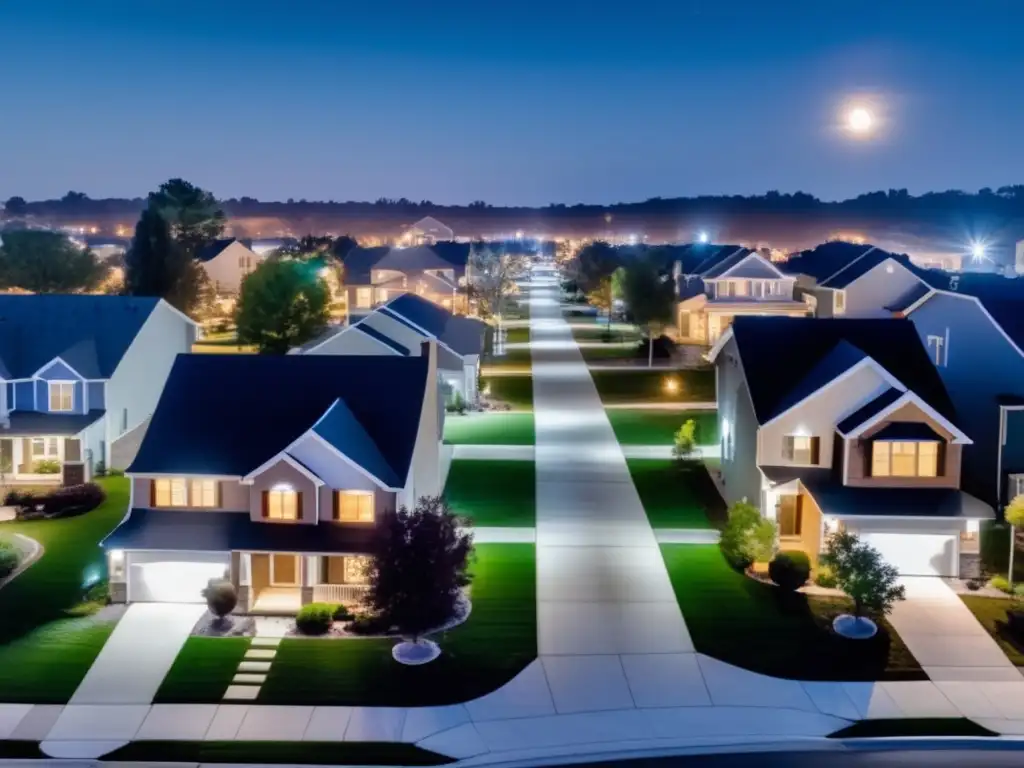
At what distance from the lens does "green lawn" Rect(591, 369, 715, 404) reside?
181 ft

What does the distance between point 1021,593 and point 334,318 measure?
6637cm

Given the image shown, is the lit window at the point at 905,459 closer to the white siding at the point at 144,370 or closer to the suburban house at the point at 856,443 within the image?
the suburban house at the point at 856,443

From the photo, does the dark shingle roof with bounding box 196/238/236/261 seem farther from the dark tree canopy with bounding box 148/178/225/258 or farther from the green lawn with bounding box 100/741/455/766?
the green lawn with bounding box 100/741/455/766

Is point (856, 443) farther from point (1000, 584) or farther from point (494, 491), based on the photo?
point (494, 491)

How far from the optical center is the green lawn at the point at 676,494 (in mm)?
33062

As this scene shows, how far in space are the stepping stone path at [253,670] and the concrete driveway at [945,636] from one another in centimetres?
1359

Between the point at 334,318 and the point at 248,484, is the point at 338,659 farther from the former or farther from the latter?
the point at 334,318

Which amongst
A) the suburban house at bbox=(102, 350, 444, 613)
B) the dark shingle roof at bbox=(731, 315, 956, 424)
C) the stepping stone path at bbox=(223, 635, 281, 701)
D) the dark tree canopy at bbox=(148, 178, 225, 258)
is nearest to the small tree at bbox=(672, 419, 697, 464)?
the dark shingle roof at bbox=(731, 315, 956, 424)

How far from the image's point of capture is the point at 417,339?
50.5 metres

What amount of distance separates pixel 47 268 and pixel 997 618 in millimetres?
67507

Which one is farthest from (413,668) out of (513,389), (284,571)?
(513,389)

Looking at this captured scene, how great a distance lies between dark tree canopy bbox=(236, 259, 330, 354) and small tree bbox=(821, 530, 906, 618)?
145ft

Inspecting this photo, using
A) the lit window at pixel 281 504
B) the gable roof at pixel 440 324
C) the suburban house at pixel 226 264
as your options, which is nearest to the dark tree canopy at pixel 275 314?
the gable roof at pixel 440 324

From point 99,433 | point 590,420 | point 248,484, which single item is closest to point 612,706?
point 248,484
